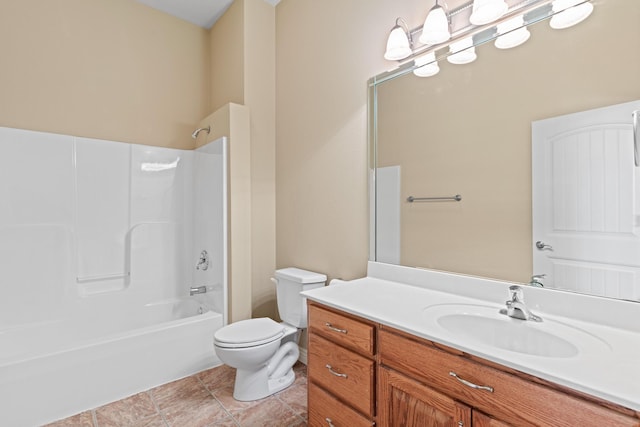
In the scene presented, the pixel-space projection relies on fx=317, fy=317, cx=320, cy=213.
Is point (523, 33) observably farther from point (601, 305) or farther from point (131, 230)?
point (131, 230)

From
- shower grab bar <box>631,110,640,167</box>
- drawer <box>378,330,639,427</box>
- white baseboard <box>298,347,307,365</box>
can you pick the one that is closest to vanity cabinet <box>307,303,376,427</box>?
drawer <box>378,330,639,427</box>

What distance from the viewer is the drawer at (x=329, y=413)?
1.31 m

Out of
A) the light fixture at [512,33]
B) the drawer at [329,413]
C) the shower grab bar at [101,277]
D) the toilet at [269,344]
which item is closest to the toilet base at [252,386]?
the toilet at [269,344]

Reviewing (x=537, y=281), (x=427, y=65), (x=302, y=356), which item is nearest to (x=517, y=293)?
(x=537, y=281)

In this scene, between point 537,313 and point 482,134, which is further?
point 482,134

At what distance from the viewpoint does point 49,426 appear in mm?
1768

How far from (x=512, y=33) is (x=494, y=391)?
54.2 inches

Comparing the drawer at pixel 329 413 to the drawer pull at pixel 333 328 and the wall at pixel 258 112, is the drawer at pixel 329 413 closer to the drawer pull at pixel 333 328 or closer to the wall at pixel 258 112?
the drawer pull at pixel 333 328

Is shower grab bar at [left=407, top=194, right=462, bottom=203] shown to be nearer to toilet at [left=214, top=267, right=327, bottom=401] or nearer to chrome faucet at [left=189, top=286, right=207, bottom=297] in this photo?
toilet at [left=214, top=267, right=327, bottom=401]

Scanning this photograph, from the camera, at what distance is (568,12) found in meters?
1.20

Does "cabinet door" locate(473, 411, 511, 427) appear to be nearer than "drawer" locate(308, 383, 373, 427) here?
Yes

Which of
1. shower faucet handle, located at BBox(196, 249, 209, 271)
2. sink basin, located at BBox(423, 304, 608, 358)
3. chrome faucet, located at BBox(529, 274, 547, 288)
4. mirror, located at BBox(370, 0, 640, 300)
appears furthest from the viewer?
shower faucet handle, located at BBox(196, 249, 209, 271)

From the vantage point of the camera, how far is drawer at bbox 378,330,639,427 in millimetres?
740

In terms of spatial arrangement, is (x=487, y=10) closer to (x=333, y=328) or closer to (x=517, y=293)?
(x=517, y=293)
